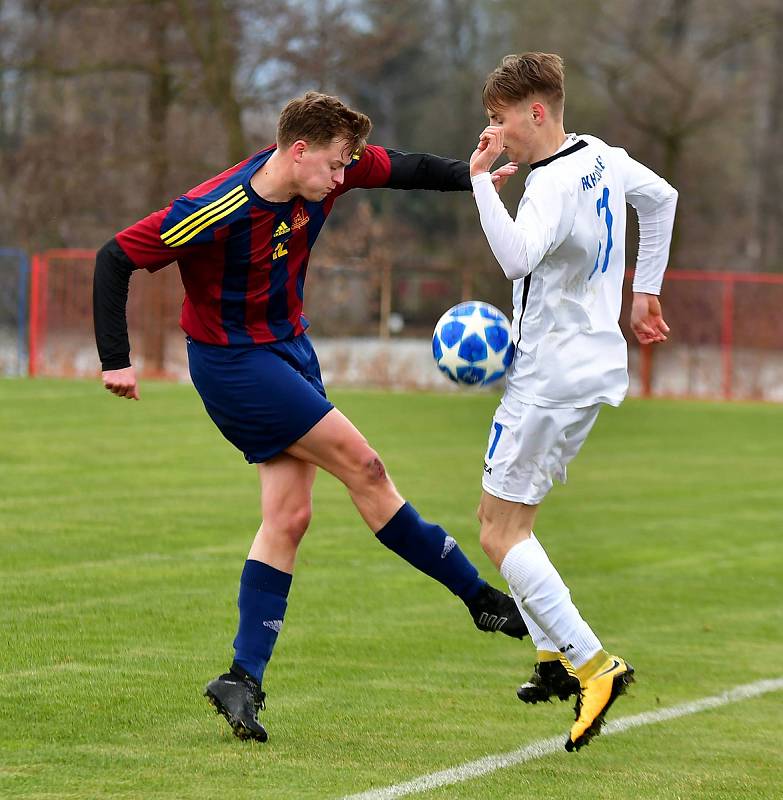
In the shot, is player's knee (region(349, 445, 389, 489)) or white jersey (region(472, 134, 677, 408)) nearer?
white jersey (region(472, 134, 677, 408))

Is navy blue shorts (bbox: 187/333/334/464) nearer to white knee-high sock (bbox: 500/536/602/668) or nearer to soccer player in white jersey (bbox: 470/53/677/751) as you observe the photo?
soccer player in white jersey (bbox: 470/53/677/751)

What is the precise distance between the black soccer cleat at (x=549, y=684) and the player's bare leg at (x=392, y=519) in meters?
0.16

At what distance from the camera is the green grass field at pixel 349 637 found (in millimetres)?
4582

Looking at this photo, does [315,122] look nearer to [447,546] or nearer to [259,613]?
[447,546]

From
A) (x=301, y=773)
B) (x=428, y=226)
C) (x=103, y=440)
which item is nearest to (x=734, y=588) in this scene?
(x=301, y=773)

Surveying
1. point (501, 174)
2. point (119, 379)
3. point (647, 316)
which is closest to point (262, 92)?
point (501, 174)

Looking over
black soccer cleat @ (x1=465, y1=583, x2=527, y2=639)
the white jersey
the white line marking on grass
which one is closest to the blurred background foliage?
the white line marking on grass

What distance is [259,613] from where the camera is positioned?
5055mm

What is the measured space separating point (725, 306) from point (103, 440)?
592 inches

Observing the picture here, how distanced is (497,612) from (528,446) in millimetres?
668

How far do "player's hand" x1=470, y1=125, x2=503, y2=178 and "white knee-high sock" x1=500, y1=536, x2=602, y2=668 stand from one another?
1.21 meters

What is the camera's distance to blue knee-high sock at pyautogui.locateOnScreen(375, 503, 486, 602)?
201 inches

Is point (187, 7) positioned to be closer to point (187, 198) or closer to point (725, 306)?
point (725, 306)

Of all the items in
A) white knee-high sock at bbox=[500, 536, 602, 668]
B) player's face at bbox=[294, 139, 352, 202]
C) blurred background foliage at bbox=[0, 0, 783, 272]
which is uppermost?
blurred background foliage at bbox=[0, 0, 783, 272]
